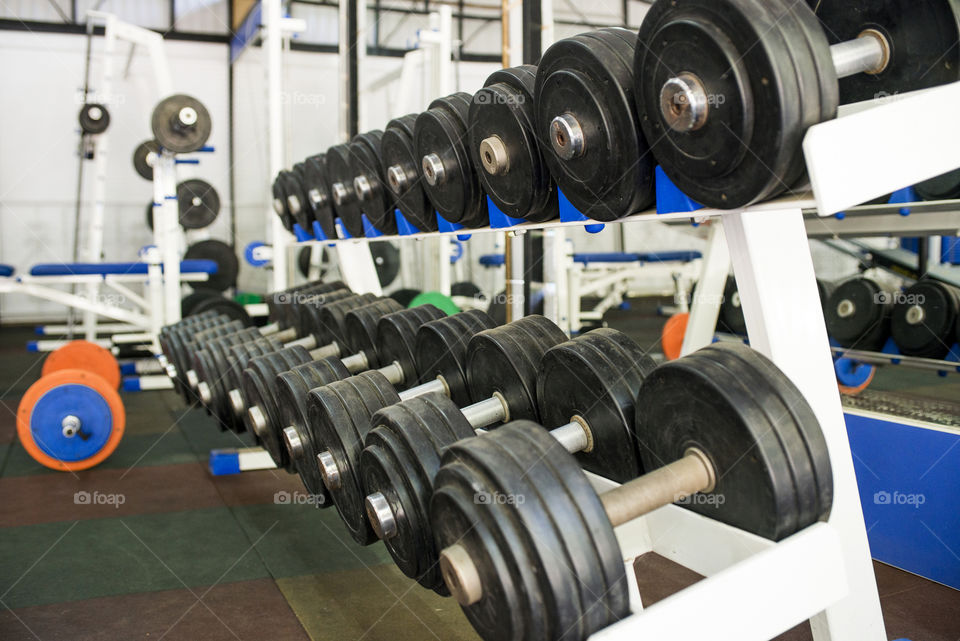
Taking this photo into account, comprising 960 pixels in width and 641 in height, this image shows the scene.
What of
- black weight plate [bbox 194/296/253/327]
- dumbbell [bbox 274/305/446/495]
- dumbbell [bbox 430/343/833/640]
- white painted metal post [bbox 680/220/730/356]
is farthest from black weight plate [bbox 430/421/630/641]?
black weight plate [bbox 194/296/253/327]

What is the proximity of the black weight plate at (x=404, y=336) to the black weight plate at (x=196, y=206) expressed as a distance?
12.6 ft

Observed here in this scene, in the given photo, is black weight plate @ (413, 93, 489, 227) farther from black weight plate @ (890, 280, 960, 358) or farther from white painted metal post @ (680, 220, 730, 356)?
black weight plate @ (890, 280, 960, 358)

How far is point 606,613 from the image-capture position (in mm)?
814

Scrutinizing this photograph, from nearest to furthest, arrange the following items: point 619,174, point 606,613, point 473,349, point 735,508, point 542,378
Answer: point 606,613
point 735,508
point 619,174
point 542,378
point 473,349

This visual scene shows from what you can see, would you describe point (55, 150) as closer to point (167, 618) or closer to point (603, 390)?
point (167, 618)

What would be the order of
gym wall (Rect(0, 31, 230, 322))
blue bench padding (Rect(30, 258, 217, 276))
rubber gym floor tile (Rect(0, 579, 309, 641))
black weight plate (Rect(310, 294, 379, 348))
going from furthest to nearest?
gym wall (Rect(0, 31, 230, 322)), blue bench padding (Rect(30, 258, 217, 276)), black weight plate (Rect(310, 294, 379, 348)), rubber gym floor tile (Rect(0, 579, 309, 641))

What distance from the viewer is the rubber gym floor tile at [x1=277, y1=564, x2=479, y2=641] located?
4.75 ft

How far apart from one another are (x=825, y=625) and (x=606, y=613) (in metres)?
0.39

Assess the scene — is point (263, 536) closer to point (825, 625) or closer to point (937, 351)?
point (825, 625)

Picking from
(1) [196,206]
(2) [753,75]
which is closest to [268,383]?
(2) [753,75]

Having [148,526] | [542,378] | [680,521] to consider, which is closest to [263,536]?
[148,526]

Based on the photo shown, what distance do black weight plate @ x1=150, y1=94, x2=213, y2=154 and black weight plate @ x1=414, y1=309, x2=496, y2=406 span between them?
236 centimetres

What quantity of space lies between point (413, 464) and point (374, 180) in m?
1.17

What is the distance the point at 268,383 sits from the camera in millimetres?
1752
